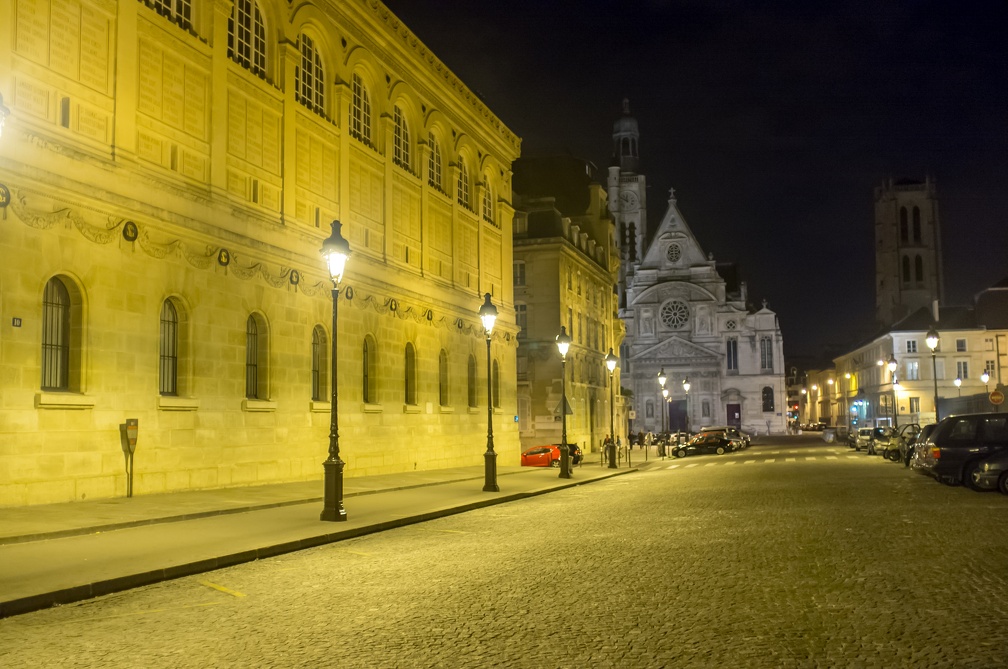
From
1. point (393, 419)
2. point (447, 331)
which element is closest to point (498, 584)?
point (393, 419)

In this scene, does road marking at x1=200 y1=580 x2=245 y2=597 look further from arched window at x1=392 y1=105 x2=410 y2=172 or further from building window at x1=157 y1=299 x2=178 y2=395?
arched window at x1=392 y1=105 x2=410 y2=172

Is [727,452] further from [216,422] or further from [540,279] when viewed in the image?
[216,422]

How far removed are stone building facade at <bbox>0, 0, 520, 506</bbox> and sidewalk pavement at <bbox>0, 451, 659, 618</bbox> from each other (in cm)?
156

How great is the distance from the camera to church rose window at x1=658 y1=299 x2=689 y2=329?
10694 centimetres

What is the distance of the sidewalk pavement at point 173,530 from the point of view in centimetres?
1029

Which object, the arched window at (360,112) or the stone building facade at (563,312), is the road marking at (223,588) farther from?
the stone building facade at (563,312)

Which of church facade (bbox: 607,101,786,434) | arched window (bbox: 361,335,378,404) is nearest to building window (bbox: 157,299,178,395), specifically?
arched window (bbox: 361,335,378,404)

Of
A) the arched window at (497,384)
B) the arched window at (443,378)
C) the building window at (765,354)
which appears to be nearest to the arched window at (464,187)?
the arched window at (497,384)

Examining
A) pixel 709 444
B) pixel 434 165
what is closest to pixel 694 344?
pixel 709 444

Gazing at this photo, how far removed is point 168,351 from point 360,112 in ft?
42.0

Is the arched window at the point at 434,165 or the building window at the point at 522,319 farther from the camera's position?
the building window at the point at 522,319

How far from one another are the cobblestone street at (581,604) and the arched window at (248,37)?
14.2 m

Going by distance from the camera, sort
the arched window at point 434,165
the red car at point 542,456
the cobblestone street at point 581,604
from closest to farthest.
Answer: the cobblestone street at point 581,604 → the arched window at point 434,165 → the red car at point 542,456

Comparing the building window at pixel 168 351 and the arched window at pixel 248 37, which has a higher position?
the arched window at pixel 248 37
